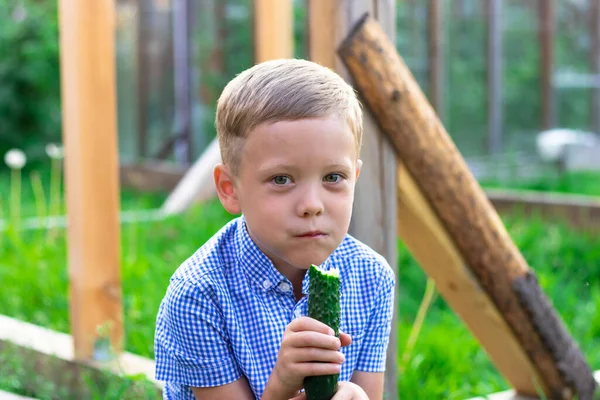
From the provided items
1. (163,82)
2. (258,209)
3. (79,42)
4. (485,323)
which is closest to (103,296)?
(79,42)

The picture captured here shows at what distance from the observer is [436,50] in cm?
833

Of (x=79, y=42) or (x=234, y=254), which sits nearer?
(x=234, y=254)

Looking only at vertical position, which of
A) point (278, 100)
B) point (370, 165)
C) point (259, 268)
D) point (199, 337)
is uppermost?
point (278, 100)

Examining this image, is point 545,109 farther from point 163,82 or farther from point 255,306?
point 255,306

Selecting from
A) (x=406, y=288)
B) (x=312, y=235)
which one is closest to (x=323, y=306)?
(x=312, y=235)

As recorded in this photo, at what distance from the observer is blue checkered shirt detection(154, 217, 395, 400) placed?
1680mm

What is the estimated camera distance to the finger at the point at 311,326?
1.42 metres

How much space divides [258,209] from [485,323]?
51.1 inches

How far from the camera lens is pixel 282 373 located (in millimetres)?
1476

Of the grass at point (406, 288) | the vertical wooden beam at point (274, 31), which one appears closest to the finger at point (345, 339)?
the grass at point (406, 288)

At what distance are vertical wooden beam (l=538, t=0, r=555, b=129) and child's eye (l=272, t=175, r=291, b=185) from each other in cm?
802

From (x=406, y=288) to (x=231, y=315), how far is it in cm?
288

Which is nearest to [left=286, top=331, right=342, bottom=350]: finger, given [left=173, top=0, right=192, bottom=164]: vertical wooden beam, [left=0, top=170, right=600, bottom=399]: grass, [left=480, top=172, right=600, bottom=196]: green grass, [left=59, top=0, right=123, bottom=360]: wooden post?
[left=0, top=170, right=600, bottom=399]: grass

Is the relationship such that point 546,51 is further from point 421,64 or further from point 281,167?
point 281,167
